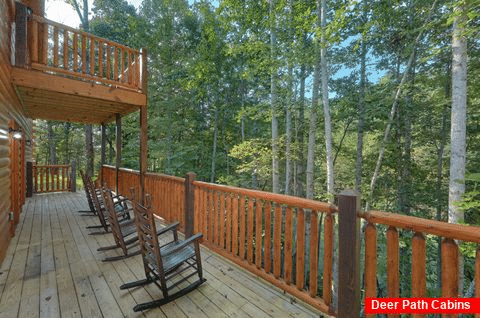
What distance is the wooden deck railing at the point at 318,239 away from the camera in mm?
1459

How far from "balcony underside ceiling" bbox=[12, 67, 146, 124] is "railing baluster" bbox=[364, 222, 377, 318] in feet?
17.0

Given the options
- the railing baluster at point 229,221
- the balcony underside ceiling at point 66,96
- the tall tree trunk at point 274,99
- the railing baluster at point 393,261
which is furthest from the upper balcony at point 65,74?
the railing baluster at point 393,261

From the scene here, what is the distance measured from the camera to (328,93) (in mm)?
7777

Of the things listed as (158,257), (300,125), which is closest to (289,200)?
(158,257)

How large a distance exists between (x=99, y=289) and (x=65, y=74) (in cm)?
389

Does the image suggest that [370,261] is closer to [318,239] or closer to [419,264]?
[419,264]

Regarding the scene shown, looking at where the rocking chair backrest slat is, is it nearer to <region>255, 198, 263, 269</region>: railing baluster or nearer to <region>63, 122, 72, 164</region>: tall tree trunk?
<region>255, 198, 263, 269</region>: railing baluster

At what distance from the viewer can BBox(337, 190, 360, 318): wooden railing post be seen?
5.98 feet

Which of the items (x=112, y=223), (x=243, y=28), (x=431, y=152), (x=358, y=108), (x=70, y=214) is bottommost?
(x=70, y=214)

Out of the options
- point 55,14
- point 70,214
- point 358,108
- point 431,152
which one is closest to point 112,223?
point 70,214

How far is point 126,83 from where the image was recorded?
5.37 meters

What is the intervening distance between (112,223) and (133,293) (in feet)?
4.02

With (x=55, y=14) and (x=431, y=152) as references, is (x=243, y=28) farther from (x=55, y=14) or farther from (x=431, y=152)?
(x=55, y=14)

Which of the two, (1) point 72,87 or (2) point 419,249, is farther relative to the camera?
(1) point 72,87
